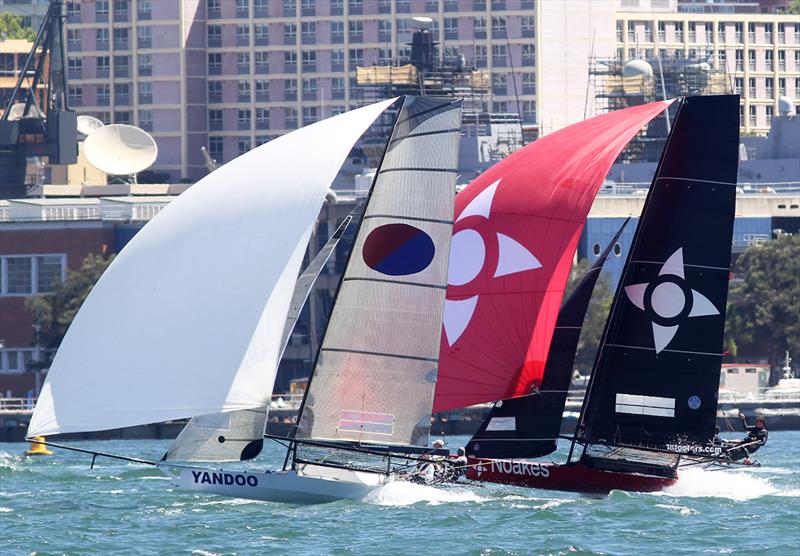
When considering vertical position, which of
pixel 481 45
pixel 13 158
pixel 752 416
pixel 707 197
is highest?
pixel 481 45

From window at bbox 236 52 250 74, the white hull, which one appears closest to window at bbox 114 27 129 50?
window at bbox 236 52 250 74

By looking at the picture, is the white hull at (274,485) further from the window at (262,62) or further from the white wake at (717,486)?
the window at (262,62)

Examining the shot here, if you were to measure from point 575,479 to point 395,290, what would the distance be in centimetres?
538

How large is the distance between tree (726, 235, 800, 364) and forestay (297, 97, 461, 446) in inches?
2227

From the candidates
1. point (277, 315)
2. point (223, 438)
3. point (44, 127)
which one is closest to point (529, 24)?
point (44, 127)

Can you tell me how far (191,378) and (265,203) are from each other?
3.02 metres

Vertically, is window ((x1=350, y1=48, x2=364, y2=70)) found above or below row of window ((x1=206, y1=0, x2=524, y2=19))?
below

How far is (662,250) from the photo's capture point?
38.2 m

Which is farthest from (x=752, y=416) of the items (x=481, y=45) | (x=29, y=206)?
(x=481, y=45)

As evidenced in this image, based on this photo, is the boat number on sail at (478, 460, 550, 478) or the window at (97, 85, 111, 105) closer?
the boat number on sail at (478, 460, 550, 478)

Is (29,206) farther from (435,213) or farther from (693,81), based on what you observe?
(435,213)

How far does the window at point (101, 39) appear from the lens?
134625mm

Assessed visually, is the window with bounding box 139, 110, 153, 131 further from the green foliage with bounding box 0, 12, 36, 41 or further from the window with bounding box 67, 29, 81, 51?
the green foliage with bounding box 0, 12, 36, 41

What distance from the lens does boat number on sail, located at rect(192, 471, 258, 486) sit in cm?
3572
